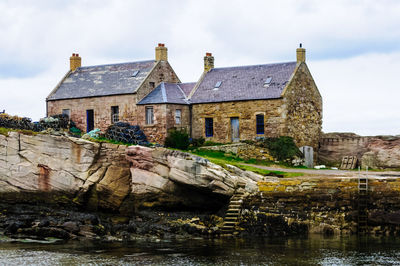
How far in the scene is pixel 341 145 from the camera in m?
53.3

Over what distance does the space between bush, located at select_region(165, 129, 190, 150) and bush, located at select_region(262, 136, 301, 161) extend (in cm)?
542

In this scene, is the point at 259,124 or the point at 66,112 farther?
the point at 66,112

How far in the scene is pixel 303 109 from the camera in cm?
5250

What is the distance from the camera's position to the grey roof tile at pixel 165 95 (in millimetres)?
52625

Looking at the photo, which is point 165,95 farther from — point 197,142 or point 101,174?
point 101,174

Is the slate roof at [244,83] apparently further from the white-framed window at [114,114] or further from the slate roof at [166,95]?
the white-framed window at [114,114]

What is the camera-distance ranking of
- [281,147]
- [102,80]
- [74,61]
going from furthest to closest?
[74,61], [102,80], [281,147]

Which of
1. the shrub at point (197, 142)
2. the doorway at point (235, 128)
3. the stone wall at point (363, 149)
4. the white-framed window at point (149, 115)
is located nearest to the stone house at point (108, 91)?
the white-framed window at point (149, 115)

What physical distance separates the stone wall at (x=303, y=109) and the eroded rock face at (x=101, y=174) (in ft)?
32.9

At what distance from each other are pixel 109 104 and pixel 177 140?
22.1ft

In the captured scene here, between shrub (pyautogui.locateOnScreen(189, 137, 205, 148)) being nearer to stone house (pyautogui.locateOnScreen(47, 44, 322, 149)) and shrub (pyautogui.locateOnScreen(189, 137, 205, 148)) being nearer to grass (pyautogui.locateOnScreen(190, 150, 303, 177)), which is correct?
stone house (pyautogui.locateOnScreen(47, 44, 322, 149))

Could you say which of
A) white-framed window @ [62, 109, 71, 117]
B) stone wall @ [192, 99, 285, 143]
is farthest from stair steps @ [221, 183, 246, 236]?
white-framed window @ [62, 109, 71, 117]

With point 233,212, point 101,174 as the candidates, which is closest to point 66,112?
point 101,174

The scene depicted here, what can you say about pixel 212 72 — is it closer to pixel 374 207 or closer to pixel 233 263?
pixel 374 207
